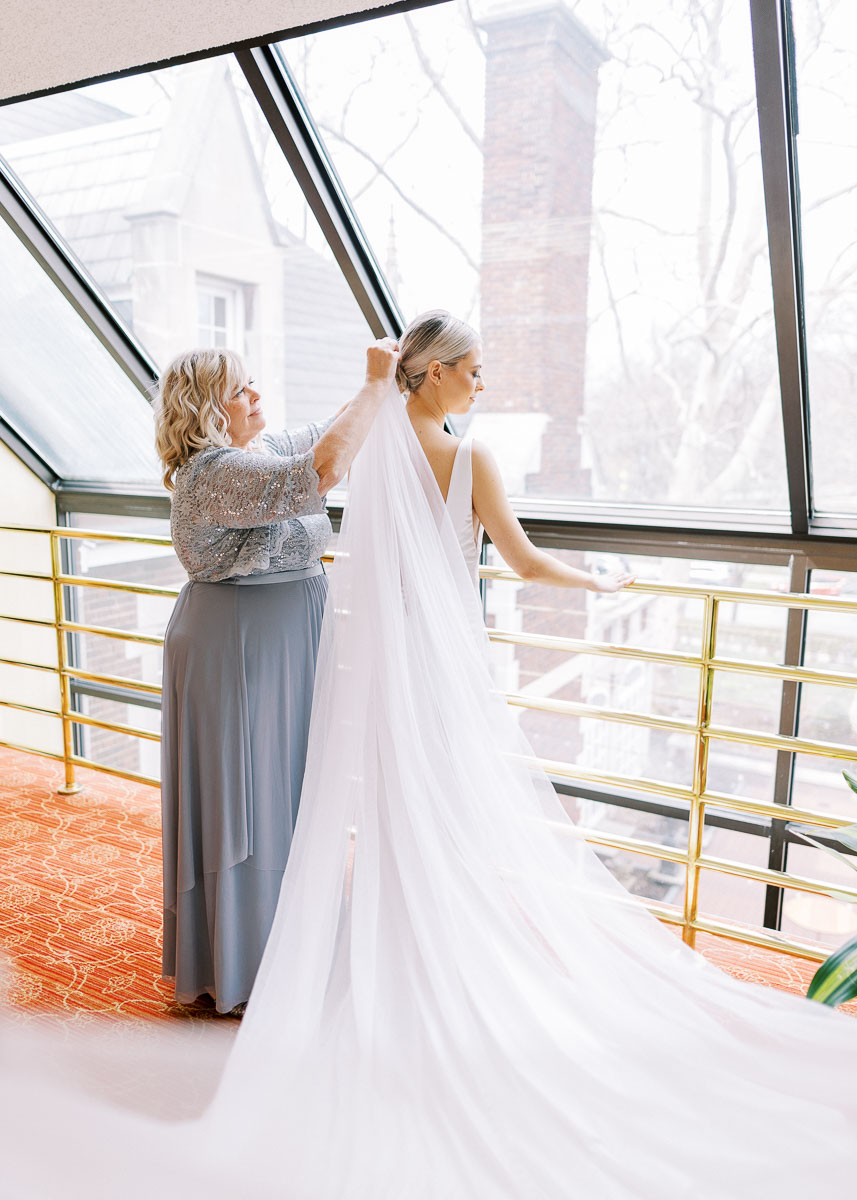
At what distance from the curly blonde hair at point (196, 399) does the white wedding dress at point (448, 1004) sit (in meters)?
0.38

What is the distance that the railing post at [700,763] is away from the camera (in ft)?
8.07

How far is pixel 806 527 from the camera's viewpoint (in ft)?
9.90

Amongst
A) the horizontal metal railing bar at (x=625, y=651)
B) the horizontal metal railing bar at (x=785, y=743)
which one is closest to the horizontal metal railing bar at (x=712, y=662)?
the horizontal metal railing bar at (x=625, y=651)

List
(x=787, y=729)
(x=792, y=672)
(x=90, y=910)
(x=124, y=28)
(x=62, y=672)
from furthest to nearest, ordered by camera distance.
Answer: (x=62, y=672), (x=787, y=729), (x=90, y=910), (x=124, y=28), (x=792, y=672)

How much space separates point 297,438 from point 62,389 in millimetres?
2504

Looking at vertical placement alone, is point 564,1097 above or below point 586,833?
→ below

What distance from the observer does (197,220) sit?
3.52 m

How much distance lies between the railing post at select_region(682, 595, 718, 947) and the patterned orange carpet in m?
0.24

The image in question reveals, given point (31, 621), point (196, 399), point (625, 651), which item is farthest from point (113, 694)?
point (625, 651)

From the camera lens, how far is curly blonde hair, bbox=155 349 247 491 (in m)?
2.16

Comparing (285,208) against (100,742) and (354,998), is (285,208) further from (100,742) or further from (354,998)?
(100,742)

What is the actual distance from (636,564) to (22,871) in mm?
2431

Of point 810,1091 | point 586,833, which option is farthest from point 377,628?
point 810,1091

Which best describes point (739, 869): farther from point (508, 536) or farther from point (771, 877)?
point (508, 536)
